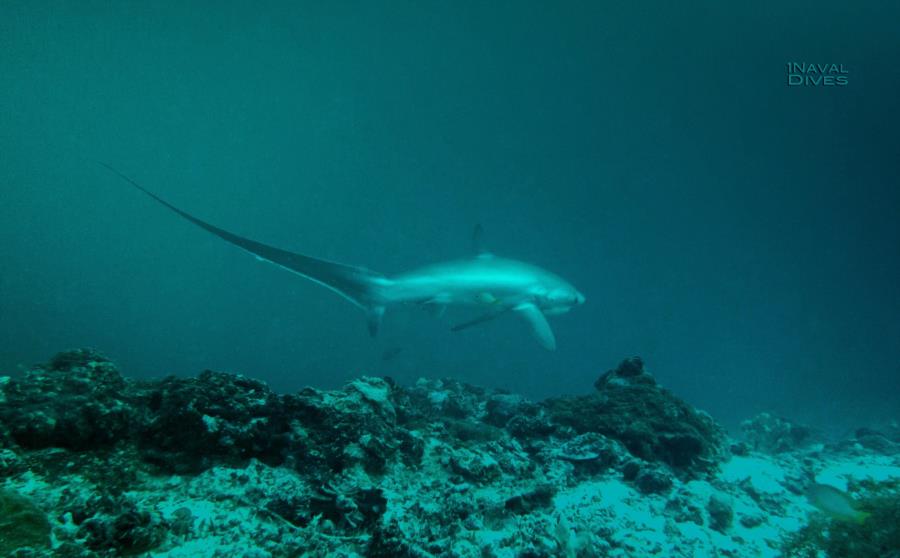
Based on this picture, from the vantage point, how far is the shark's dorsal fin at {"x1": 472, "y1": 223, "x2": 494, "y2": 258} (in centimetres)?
1018

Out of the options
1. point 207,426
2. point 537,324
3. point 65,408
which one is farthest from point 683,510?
point 537,324

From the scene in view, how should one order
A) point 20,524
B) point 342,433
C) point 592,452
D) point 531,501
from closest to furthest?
point 20,524 → point 342,433 → point 531,501 → point 592,452

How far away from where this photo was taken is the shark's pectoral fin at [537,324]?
10.2 metres

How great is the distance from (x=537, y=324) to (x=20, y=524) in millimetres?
9514

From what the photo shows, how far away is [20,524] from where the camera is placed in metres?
1.76

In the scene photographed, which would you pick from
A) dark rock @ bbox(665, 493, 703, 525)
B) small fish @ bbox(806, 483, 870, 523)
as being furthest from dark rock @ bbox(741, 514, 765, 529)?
small fish @ bbox(806, 483, 870, 523)

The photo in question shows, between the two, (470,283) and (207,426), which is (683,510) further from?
(470,283)

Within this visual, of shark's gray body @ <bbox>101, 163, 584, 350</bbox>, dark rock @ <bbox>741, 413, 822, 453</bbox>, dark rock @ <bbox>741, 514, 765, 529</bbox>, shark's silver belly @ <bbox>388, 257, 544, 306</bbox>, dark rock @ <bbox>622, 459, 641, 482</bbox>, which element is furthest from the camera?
dark rock @ <bbox>741, 413, 822, 453</bbox>

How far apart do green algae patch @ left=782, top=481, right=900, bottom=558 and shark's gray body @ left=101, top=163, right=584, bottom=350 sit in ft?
19.5

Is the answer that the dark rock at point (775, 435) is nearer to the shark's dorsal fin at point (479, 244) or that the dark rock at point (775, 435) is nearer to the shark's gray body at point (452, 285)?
the shark's gray body at point (452, 285)

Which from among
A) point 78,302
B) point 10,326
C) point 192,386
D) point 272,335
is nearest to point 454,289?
point 192,386

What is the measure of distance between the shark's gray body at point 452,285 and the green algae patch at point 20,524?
8.82 ft

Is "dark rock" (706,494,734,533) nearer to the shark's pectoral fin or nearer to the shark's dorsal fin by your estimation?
the shark's pectoral fin

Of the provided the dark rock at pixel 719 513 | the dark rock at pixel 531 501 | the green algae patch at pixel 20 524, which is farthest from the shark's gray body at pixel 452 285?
the dark rock at pixel 719 513
